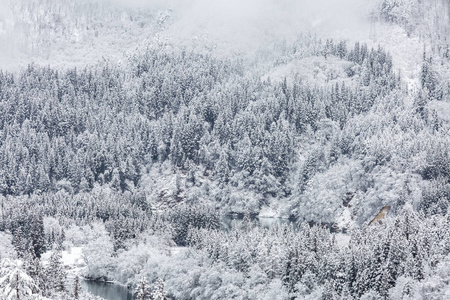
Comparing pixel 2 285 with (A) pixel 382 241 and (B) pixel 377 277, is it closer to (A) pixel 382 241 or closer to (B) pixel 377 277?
(B) pixel 377 277

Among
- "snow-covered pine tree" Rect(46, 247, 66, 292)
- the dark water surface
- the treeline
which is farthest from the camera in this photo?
the dark water surface

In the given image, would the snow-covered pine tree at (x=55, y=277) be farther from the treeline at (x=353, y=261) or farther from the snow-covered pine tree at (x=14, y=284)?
the snow-covered pine tree at (x=14, y=284)

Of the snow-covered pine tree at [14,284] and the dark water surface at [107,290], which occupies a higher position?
the snow-covered pine tree at [14,284]

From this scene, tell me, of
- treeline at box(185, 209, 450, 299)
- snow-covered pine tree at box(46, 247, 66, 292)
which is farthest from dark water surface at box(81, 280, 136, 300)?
treeline at box(185, 209, 450, 299)

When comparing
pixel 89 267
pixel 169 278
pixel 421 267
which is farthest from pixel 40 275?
pixel 421 267

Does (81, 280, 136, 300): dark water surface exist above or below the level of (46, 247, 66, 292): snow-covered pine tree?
below

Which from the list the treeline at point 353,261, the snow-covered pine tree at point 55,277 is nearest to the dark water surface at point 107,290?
the snow-covered pine tree at point 55,277

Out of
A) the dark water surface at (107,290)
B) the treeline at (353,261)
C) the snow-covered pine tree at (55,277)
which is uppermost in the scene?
the treeline at (353,261)

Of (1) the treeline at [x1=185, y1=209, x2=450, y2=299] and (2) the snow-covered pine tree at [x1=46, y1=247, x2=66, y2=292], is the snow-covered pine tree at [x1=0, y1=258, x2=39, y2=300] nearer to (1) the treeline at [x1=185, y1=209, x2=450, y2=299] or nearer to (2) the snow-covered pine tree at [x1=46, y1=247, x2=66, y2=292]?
(2) the snow-covered pine tree at [x1=46, y1=247, x2=66, y2=292]

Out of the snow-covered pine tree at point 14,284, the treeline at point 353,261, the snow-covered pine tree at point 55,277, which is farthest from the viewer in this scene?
the snow-covered pine tree at point 55,277
